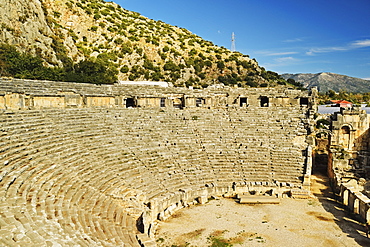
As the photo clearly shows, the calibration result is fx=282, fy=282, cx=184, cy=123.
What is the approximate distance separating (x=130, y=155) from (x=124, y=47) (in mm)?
31026

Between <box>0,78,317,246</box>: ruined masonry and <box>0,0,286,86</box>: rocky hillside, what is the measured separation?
18.2 meters

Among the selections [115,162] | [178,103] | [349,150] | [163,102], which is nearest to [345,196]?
[349,150]

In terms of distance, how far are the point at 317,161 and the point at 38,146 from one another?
1728cm

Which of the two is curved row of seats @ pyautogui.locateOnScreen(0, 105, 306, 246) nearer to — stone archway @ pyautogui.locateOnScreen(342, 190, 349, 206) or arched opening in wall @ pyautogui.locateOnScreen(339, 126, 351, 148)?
stone archway @ pyautogui.locateOnScreen(342, 190, 349, 206)

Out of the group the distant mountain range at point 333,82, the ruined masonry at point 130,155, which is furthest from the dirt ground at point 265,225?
the distant mountain range at point 333,82

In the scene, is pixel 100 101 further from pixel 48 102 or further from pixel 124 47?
pixel 124 47

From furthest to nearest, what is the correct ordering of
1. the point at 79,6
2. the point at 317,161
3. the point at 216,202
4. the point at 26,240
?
1. the point at 79,6
2. the point at 317,161
3. the point at 216,202
4. the point at 26,240

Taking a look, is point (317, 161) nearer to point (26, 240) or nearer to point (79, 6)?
point (26, 240)

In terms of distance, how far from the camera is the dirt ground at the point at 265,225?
9.56 metres

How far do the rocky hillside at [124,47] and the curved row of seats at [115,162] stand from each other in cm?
2108

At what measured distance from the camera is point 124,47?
41125 millimetres

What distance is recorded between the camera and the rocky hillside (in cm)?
3353

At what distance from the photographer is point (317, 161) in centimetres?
1952

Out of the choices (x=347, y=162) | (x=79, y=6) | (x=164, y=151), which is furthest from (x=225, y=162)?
(x=79, y=6)
